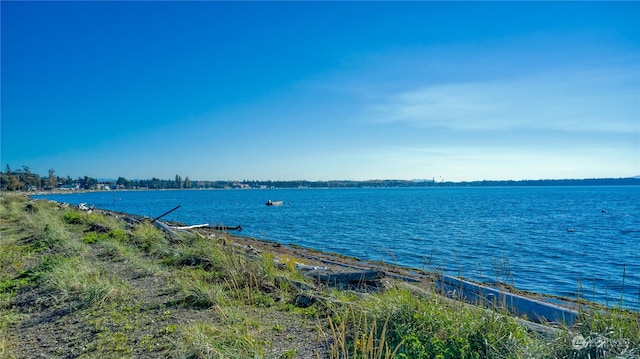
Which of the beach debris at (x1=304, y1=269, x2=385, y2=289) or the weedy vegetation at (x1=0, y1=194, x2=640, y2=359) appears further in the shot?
the beach debris at (x1=304, y1=269, x2=385, y2=289)

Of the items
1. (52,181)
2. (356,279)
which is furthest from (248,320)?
(52,181)

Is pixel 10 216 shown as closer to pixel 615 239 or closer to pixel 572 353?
pixel 572 353

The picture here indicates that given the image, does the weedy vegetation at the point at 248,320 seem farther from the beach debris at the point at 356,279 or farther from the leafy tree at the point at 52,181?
the leafy tree at the point at 52,181

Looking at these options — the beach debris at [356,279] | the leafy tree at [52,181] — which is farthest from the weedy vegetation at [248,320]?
the leafy tree at [52,181]

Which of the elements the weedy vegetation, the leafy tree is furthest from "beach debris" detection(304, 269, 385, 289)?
the leafy tree

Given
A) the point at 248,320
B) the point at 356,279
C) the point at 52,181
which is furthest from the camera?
the point at 52,181

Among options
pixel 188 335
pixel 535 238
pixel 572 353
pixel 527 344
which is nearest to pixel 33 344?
pixel 188 335

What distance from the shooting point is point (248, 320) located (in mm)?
5836

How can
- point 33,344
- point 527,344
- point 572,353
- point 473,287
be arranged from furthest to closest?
point 473,287
point 33,344
point 527,344
point 572,353

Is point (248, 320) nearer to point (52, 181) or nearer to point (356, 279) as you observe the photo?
point (356, 279)

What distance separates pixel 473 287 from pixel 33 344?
815 centimetres

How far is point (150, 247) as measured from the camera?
1267 cm

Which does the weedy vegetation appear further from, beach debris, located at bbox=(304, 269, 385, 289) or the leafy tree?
the leafy tree

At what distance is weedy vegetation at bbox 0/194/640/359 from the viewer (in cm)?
429
